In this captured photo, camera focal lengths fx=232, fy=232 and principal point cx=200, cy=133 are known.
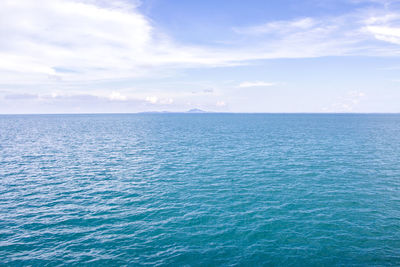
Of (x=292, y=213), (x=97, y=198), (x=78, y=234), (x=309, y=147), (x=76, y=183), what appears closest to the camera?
(x=78, y=234)

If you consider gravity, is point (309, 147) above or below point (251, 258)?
above

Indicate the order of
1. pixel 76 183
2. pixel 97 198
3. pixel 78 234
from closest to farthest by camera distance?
1. pixel 78 234
2. pixel 97 198
3. pixel 76 183

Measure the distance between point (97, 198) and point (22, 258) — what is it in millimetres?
16006

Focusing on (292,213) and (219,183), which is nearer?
(292,213)

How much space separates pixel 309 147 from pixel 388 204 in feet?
161

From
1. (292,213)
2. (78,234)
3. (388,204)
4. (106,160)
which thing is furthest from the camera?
(106,160)

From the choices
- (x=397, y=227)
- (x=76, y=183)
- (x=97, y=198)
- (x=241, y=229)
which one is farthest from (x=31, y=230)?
(x=397, y=227)

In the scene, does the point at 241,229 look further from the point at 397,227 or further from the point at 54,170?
the point at 54,170

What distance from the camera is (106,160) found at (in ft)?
227

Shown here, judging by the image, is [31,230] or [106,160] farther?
[106,160]

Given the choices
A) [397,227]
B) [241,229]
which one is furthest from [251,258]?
[397,227]

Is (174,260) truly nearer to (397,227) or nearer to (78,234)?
(78,234)

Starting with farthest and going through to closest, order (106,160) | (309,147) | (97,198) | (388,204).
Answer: (309,147) → (106,160) → (97,198) → (388,204)

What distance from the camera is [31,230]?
3128cm
